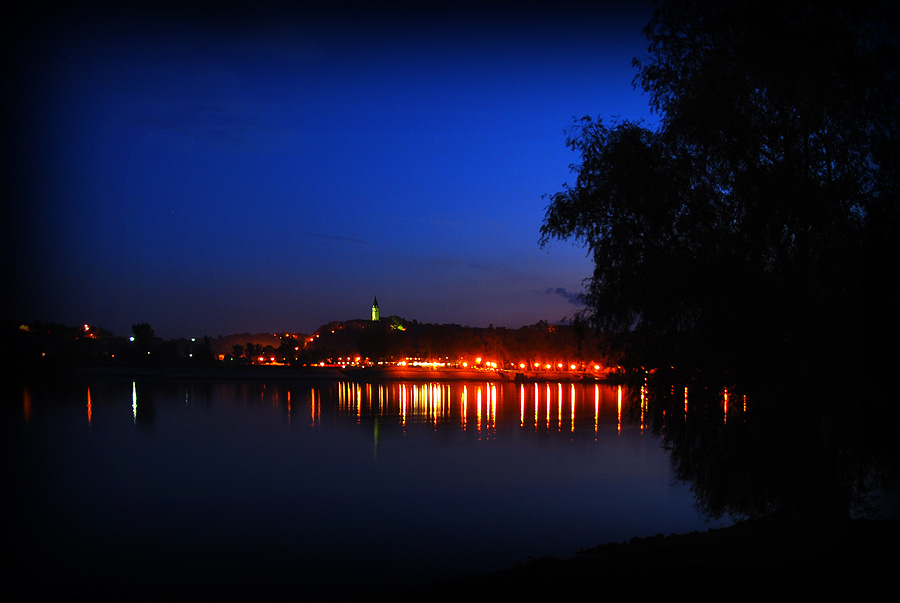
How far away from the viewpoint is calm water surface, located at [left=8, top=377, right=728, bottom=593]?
12.3 metres

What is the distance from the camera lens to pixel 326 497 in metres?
18.1

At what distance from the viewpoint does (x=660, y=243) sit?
927 centimetres

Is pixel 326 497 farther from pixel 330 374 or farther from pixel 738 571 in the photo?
pixel 330 374

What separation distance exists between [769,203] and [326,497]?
47.0ft

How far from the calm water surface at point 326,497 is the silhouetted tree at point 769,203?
254 inches

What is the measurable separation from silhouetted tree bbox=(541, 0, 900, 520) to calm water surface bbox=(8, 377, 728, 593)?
6.46 meters

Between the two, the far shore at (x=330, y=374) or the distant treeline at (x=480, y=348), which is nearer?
the far shore at (x=330, y=374)

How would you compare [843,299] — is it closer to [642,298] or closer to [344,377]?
[642,298]

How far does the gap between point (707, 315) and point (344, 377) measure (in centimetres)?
10026

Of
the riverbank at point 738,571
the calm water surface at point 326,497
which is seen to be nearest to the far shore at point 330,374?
the calm water surface at point 326,497

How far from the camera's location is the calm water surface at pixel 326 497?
40.3 ft

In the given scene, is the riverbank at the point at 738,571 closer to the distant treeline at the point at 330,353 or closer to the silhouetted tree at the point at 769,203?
the silhouetted tree at the point at 769,203

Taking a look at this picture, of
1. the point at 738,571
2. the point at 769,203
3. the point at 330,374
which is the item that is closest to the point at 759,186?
the point at 769,203

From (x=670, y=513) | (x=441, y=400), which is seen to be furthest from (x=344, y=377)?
(x=670, y=513)
